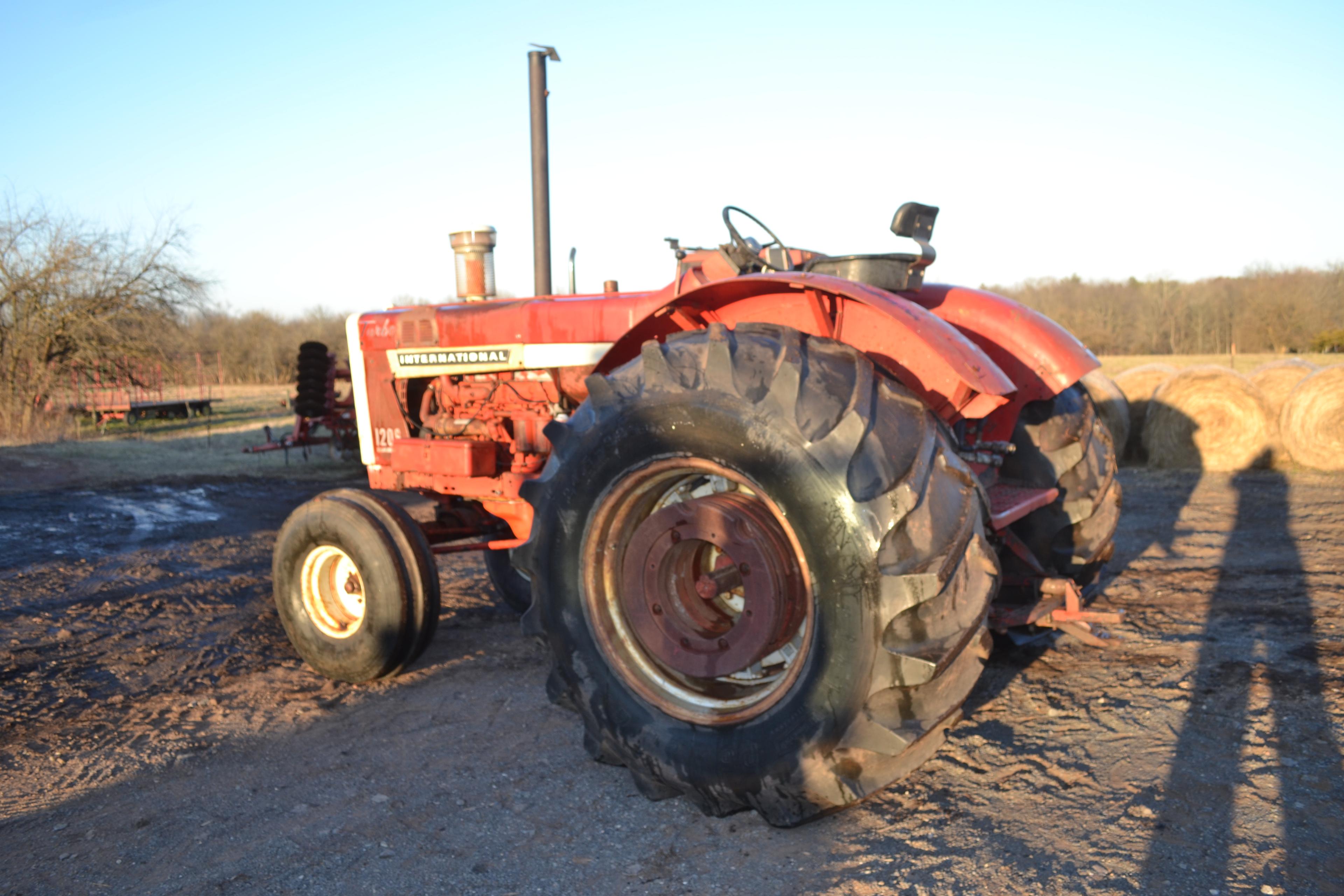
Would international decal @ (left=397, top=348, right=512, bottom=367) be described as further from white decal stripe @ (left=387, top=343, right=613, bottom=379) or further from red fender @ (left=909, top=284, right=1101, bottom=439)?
red fender @ (left=909, top=284, right=1101, bottom=439)

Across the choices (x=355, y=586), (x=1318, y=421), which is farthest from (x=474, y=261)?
(x=1318, y=421)

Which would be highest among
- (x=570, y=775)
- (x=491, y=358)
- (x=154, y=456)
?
(x=491, y=358)

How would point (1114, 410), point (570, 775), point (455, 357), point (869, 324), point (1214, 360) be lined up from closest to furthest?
point (869, 324), point (570, 775), point (455, 357), point (1114, 410), point (1214, 360)

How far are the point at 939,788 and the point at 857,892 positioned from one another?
23.5 inches

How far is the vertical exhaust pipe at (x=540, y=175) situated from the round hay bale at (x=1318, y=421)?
24.1 ft

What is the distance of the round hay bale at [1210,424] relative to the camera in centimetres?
875

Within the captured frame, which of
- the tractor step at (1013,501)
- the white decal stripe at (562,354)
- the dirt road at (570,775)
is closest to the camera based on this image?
the dirt road at (570,775)

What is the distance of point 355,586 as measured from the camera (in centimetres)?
386

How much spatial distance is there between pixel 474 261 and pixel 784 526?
2656 mm

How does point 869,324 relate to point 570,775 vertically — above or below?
above

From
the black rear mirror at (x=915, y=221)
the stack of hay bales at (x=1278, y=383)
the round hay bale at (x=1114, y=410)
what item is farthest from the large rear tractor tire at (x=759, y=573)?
the stack of hay bales at (x=1278, y=383)

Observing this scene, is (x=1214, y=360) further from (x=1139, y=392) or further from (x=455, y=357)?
(x=455, y=357)

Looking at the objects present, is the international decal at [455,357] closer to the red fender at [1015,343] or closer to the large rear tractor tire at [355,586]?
the large rear tractor tire at [355,586]

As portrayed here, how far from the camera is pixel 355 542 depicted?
3.63 m
